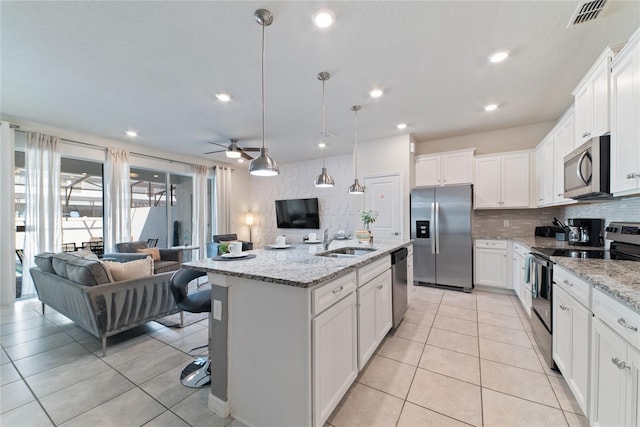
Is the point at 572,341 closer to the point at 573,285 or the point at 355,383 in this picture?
the point at 573,285

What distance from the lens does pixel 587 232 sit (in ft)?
9.30

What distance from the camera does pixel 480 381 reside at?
191 centimetres

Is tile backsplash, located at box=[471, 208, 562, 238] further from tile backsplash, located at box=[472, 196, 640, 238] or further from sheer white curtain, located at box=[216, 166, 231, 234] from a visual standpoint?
sheer white curtain, located at box=[216, 166, 231, 234]

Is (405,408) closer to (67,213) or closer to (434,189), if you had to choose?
(434,189)

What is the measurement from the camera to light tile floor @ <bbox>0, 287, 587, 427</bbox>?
5.21 feet

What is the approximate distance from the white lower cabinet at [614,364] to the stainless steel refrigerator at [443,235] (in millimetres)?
2834

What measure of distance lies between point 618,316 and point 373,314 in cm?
141

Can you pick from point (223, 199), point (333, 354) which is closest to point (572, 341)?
point (333, 354)

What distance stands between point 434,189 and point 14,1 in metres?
4.94

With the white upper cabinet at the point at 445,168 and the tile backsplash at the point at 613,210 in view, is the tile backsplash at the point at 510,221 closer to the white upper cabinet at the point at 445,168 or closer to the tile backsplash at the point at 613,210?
the tile backsplash at the point at 613,210

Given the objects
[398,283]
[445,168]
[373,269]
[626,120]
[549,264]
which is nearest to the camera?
[626,120]

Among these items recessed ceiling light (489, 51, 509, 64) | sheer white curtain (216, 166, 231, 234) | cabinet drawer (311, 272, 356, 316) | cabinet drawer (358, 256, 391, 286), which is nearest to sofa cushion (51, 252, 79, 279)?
cabinet drawer (311, 272, 356, 316)

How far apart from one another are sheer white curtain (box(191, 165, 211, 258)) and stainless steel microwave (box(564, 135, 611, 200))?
6.44m

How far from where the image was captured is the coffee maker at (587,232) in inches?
108
